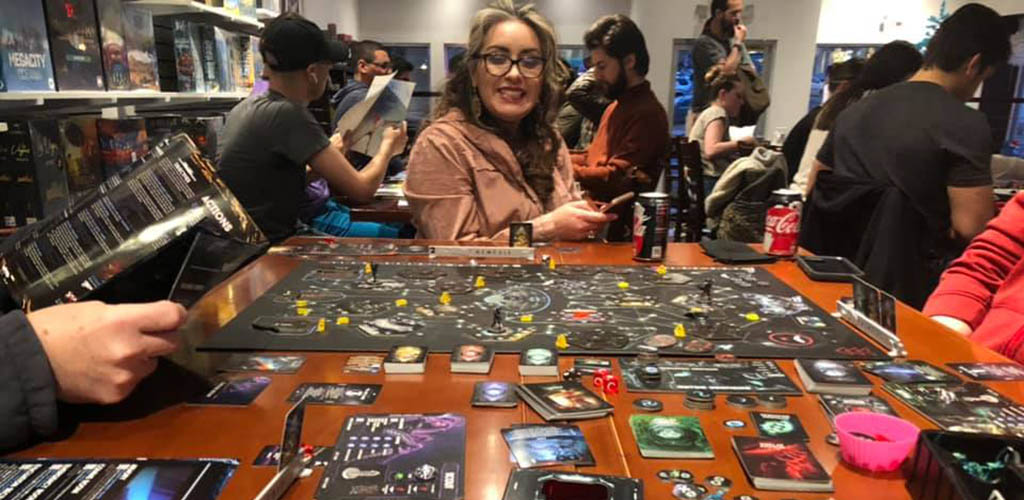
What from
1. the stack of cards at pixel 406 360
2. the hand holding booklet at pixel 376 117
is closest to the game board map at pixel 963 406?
the stack of cards at pixel 406 360

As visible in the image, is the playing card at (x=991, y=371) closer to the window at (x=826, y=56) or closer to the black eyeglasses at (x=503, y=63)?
the black eyeglasses at (x=503, y=63)

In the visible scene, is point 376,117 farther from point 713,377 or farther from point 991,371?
point 991,371

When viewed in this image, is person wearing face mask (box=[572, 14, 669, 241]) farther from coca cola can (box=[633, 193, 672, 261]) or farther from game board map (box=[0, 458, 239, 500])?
game board map (box=[0, 458, 239, 500])

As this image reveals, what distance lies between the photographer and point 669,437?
792 millimetres

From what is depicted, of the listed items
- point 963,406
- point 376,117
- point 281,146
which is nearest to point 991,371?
point 963,406

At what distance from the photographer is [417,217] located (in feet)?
6.82

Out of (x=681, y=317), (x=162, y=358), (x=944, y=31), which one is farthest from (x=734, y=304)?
(x=944, y=31)

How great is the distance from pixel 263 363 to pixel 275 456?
0.93ft

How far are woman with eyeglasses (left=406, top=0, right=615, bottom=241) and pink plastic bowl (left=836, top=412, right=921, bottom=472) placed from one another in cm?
118

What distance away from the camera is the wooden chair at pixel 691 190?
4.05 m

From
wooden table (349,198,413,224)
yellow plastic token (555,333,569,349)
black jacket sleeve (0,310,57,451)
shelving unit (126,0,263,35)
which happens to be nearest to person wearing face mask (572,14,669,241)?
wooden table (349,198,413,224)

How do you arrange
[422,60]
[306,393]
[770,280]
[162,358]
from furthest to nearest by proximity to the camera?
[422,60], [770,280], [162,358], [306,393]

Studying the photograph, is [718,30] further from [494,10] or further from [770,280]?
[770,280]

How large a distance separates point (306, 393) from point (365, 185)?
1.68 m
